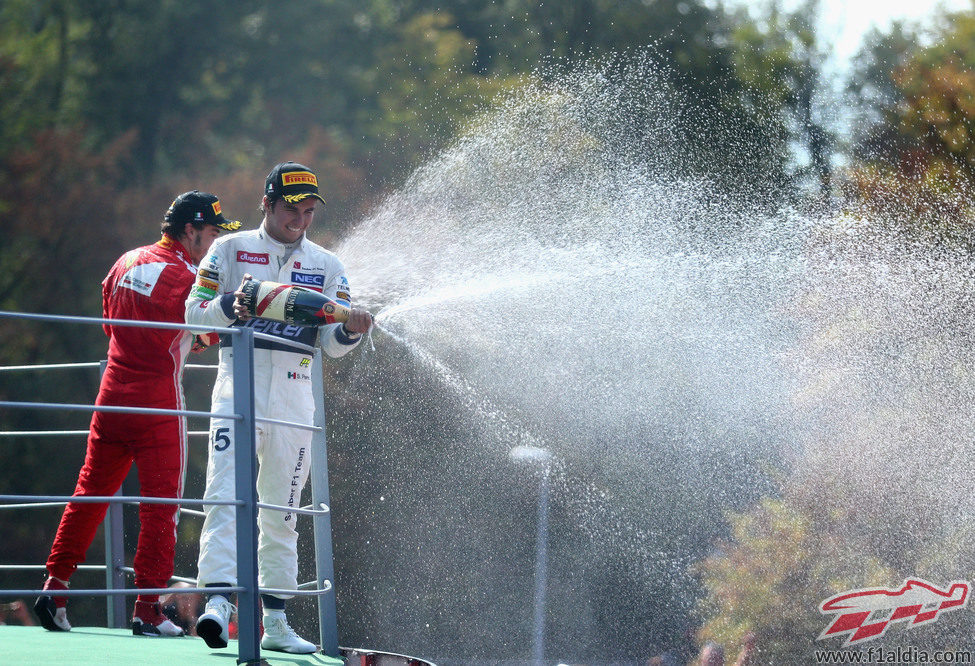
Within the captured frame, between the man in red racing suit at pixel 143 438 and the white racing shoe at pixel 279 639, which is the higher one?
the man in red racing suit at pixel 143 438

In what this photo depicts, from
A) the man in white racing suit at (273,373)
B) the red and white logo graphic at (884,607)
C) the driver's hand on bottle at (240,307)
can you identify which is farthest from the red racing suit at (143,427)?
the red and white logo graphic at (884,607)

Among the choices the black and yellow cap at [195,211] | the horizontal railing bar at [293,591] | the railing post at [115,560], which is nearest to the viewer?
the horizontal railing bar at [293,591]

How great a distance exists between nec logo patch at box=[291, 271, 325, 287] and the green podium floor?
1683 mm

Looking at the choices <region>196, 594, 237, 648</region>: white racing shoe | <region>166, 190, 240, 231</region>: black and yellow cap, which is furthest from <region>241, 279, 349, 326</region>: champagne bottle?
<region>196, 594, 237, 648</region>: white racing shoe

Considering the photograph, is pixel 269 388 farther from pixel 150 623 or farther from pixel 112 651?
pixel 150 623

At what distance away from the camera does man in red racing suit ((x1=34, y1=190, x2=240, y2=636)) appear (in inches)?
217

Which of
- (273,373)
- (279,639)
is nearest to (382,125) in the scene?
(273,373)

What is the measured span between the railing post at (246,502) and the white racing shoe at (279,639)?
827mm

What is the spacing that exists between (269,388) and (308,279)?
580mm

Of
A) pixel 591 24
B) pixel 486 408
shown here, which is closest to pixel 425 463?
pixel 486 408

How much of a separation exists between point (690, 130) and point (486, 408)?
535cm

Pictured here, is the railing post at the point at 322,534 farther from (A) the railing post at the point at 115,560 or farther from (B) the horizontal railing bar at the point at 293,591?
(A) the railing post at the point at 115,560

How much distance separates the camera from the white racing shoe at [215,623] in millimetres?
4562

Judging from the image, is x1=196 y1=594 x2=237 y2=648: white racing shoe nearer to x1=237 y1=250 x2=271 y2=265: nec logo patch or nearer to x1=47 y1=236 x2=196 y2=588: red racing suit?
x1=47 y1=236 x2=196 y2=588: red racing suit
